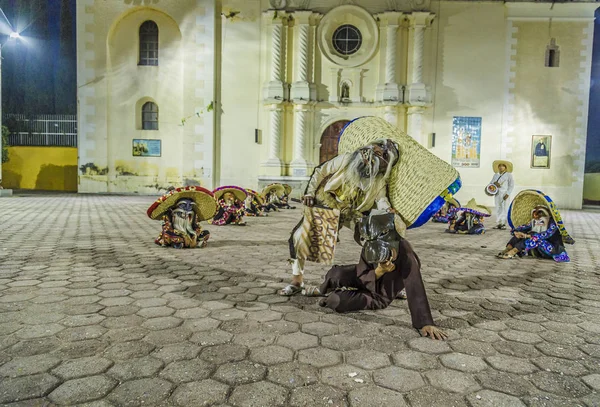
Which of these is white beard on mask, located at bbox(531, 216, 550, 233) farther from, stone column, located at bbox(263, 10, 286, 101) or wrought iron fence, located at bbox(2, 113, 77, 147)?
wrought iron fence, located at bbox(2, 113, 77, 147)

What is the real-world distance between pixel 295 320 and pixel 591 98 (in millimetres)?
25998

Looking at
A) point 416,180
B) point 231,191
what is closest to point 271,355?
point 416,180

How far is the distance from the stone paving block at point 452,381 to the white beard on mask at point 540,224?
4480 millimetres

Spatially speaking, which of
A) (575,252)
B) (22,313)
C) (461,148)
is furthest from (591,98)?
(22,313)

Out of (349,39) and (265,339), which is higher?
(349,39)

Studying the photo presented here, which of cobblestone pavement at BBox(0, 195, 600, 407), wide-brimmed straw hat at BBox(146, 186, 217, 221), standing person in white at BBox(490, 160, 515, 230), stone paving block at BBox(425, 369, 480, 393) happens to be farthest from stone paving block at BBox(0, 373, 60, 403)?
standing person in white at BBox(490, 160, 515, 230)

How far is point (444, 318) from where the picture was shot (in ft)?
11.2

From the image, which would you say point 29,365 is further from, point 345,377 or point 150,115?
point 150,115

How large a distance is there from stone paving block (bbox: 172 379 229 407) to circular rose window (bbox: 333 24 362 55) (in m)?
17.2

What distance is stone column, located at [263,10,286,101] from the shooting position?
1695cm

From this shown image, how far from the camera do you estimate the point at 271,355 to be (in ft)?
8.61

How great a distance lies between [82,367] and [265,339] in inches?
43.7

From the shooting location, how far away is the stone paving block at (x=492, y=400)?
2.12 metres

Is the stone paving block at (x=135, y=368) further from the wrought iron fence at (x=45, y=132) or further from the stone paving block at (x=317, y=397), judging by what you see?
the wrought iron fence at (x=45, y=132)
